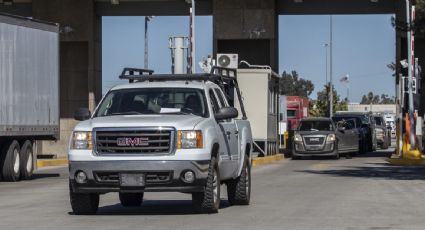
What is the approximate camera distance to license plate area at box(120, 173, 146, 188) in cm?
1462

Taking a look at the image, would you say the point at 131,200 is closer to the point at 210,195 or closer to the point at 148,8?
the point at 210,195

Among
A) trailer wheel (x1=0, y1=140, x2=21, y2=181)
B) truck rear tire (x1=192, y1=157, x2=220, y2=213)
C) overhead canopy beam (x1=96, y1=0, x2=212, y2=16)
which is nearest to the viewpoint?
truck rear tire (x1=192, y1=157, x2=220, y2=213)

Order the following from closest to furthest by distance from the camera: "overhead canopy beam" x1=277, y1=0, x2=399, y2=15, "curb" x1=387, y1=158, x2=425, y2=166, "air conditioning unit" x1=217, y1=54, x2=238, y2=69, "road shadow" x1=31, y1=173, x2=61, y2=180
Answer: "road shadow" x1=31, y1=173, x2=61, y2=180 → "curb" x1=387, y1=158, x2=425, y2=166 → "air conditioning unit" x1=217, y1=54, x2=238, y2=69 → "overhead canopy beam" x1=277, y1=0, x2=399, y2=15

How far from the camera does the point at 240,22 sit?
151 ft

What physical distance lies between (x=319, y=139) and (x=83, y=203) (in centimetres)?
2735

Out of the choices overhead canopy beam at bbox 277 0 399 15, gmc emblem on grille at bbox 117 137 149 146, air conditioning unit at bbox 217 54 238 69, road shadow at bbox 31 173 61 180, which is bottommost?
road shadow at bbox 31 173 61 180

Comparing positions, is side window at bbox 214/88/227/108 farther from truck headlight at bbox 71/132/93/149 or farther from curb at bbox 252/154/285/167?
curb at bbox 252/154/285/167

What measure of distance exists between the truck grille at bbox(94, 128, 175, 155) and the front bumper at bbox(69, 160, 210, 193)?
0.20m

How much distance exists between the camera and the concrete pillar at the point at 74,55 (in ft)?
157

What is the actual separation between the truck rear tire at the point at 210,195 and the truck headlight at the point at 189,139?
16.9 inches

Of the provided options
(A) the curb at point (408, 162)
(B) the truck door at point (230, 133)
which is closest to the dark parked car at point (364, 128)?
(A) the curb at point (408, 162)

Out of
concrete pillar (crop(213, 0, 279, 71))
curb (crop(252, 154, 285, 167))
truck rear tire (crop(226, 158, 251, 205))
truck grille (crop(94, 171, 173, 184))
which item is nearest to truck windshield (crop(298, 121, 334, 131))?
curb (crop(252, 154, 285, 167))

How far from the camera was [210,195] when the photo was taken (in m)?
15.1

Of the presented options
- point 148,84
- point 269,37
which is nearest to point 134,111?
point 148,84
